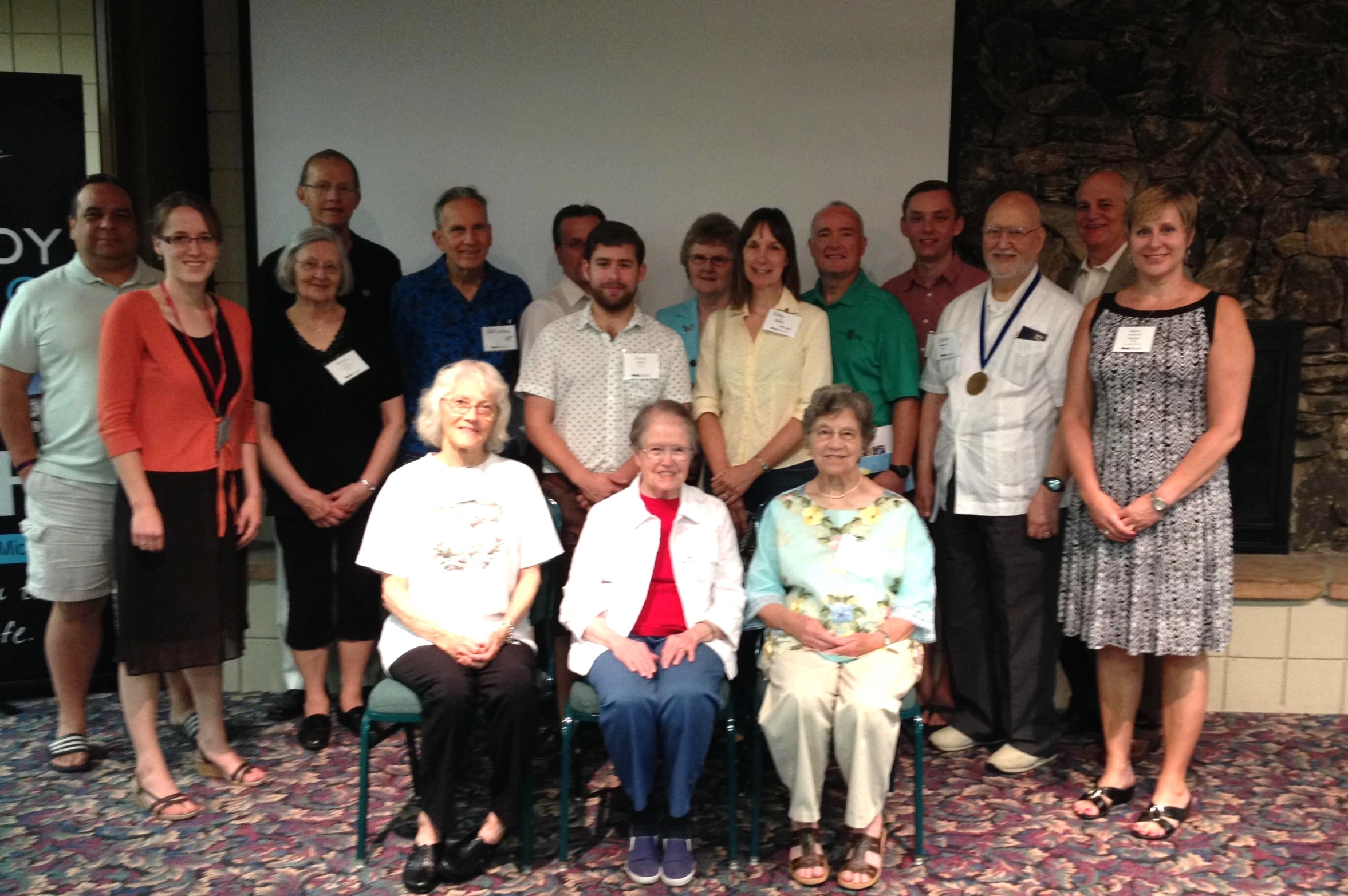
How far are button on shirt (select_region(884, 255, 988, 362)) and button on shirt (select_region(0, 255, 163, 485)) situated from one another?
2353 mm

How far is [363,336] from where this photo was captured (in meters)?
3.09

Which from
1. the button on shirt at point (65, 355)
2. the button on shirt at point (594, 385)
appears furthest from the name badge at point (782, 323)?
the button on shirt at point (65, 355)

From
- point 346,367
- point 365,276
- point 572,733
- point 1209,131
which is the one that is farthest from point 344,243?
point 1209,131

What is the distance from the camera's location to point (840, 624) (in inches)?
101

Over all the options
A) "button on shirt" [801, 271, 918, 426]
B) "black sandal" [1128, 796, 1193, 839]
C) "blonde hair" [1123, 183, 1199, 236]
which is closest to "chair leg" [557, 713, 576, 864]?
"button on shirt" [801, 271, 918, 426]

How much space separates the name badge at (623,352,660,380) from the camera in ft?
9.74

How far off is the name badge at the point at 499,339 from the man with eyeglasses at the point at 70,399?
970 millimetres

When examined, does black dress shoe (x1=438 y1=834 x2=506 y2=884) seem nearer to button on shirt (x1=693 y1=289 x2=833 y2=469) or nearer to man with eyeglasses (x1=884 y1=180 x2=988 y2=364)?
button on shirt (x1=693 y1=289 x2=833 y2=469)

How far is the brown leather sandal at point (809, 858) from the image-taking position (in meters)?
2.41

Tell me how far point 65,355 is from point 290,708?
128 centimetres

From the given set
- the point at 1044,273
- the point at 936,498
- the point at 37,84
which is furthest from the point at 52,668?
the point at 1044,273

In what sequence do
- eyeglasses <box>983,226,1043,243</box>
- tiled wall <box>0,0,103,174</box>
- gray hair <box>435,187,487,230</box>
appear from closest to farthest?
eyeglasses <box>983,226,1043,243</box> → gray hair <box>435,187,487,230</box> → tiled wall <box>0,0,103,174</box>

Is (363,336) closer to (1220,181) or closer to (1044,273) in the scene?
(1044,273)

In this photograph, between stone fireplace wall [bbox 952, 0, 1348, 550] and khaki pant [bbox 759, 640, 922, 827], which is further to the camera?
Answer: stone fireplace wall [bbox 952, 0, 1348, 550]
